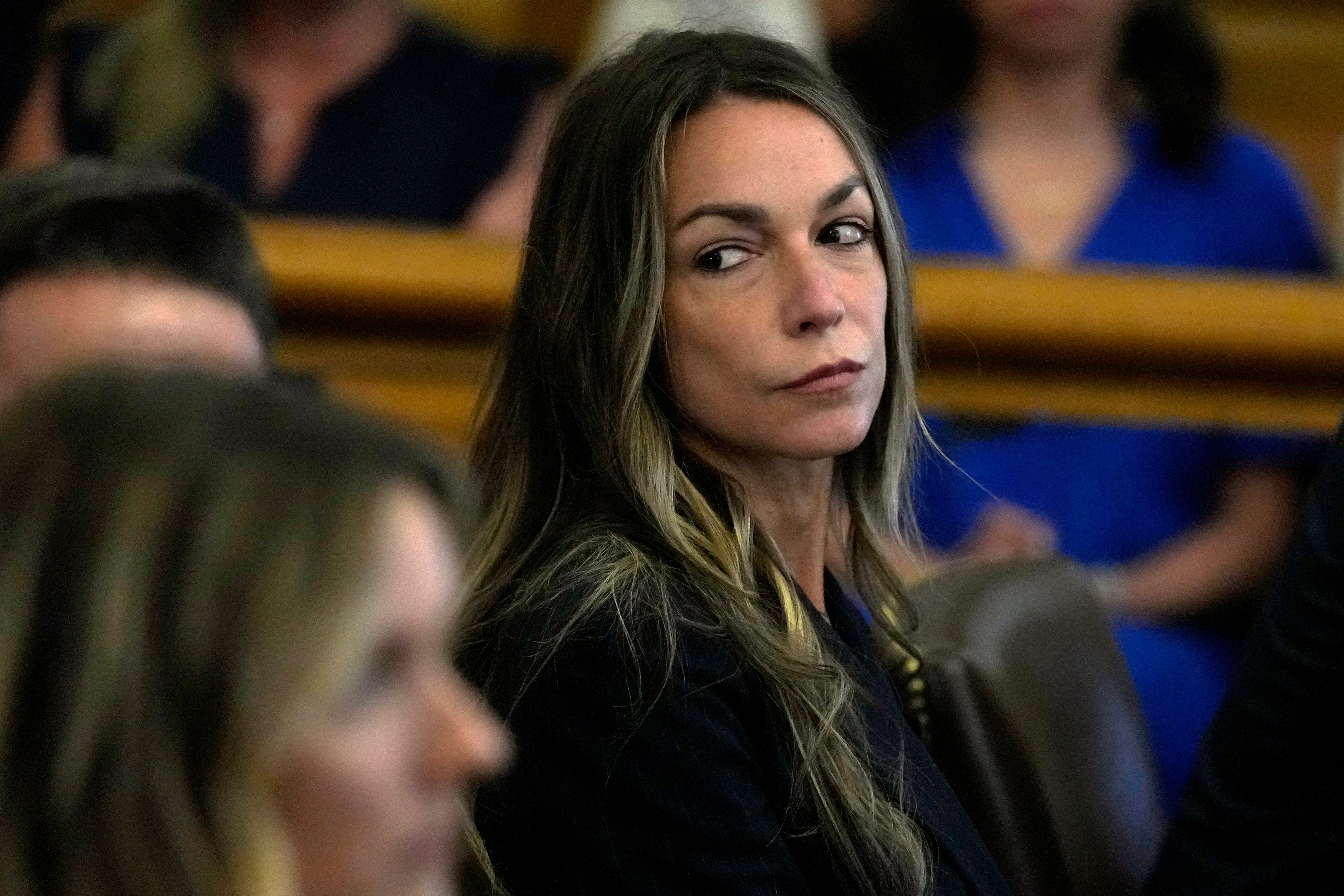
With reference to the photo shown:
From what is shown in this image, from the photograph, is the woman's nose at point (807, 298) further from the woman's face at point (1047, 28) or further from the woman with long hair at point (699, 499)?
the woman's face at point (1047, 28)

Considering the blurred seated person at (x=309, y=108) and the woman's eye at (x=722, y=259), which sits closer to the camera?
the woman's eye at (x=722, y=259)

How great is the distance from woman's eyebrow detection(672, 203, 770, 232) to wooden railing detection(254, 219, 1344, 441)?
0.40 m

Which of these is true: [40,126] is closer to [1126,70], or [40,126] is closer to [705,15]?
[705,15]

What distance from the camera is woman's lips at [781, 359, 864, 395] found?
3.10 ft

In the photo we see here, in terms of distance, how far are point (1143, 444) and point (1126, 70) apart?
39cm

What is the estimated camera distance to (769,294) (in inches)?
37.4

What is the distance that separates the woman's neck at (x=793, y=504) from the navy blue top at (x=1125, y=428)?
14.2 inches

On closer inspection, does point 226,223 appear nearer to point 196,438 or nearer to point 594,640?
point 594,640

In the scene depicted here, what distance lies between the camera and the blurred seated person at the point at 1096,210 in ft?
5.10

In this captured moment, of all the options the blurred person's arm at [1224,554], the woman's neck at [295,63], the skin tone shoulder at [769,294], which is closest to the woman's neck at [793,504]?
the skin tone shoulder at [769,294]

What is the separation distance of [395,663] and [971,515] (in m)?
1.10

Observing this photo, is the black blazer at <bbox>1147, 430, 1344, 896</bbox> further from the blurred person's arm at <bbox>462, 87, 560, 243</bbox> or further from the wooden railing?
the blurred person's arm at <bbox>462, 87, 560, 243</bbox>

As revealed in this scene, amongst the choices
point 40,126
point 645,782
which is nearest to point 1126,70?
point 40,126

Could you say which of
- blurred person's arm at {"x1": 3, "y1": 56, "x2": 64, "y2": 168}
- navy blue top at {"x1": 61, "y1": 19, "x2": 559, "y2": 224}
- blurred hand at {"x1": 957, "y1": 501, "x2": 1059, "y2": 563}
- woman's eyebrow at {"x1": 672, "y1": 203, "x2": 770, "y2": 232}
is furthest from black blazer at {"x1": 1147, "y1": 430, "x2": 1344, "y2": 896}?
blurred person's arm at {"x1": 3, "y1": 56, "x2": 64, "y2": 168}
